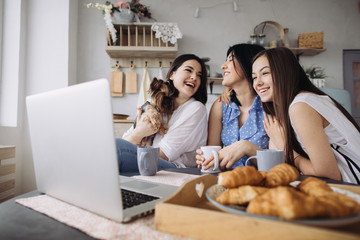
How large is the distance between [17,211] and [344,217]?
0.54 metres

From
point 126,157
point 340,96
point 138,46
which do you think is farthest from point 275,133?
point 138,46

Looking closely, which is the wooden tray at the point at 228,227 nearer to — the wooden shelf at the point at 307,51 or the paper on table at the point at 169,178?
the paper on table at the point at 169,178

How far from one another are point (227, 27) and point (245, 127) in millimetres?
2239

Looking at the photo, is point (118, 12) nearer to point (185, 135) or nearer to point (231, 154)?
point (185, 135)

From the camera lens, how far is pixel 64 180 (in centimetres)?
49

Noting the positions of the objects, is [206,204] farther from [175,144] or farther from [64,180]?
[175,144]

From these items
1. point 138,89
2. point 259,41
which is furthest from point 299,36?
point 138,89

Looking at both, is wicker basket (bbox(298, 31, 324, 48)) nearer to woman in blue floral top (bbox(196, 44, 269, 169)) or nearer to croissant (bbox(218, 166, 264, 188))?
woman in blue floral top (bbox(196, 44, 269, 169))

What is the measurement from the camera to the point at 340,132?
905 mm

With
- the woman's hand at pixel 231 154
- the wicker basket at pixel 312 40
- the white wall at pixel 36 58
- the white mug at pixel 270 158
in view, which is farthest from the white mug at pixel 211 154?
the wicker basket at pixel 312 40

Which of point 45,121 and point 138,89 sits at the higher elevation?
point 138,89

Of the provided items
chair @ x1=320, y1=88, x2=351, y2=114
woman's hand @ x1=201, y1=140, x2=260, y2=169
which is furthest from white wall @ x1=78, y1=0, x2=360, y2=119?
woman's hand @ x1=201, y1=140, x2=260, y2=169

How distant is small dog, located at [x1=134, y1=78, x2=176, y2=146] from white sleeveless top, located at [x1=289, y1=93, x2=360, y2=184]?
813 mm

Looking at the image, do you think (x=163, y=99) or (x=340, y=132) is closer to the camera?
(x=340, y=132)
